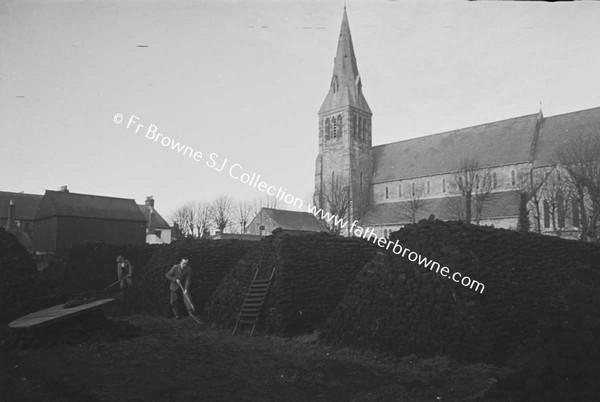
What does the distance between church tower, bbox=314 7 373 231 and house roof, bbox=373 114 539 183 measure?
10.9ft

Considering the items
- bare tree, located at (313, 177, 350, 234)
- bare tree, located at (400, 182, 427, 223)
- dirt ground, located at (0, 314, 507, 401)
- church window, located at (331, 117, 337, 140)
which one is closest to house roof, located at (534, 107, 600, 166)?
bare tree, located at (400, 182, 427, 223)

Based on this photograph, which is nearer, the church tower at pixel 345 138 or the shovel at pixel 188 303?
the shovel at pixel 188 303

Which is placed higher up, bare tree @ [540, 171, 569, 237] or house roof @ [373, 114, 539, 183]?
house roof @ [373, 114, 539, 183]

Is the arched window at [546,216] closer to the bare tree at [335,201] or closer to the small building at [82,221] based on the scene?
the bare tree at [335,201]

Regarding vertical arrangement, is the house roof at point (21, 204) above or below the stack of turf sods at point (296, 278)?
above

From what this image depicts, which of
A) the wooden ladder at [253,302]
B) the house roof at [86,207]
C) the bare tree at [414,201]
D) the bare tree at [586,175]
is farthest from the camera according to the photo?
the bare tree at [414,201]

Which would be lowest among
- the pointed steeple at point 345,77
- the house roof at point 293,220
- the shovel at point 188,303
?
the shovel at point 188,303

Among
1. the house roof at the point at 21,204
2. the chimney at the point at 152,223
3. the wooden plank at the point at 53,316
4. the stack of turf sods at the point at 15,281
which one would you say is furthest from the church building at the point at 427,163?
the wooden plank at the point at 53,316

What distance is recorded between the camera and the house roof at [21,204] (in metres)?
64.9

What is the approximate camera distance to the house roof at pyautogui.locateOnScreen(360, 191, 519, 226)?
180ft

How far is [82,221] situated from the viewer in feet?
152

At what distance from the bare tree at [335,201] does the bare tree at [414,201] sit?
7.45 metres

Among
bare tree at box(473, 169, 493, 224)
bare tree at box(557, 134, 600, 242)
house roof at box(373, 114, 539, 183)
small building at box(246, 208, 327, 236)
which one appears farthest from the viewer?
small building at box(246, 208, 327, 236)

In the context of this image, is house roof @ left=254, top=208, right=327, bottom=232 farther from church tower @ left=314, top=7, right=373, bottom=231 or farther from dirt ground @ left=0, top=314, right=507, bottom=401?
dirt ground @ left=0, top=314, right=507, bottom=401
